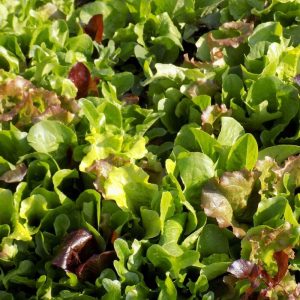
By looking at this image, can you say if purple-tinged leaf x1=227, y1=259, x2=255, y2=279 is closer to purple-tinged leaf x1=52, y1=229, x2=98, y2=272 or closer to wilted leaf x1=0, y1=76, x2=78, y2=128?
purple-tinged leaf x1=52, y1=229, x2=98, y2=272

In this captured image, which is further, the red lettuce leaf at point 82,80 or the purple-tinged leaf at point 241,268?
the red lettuce leaf at point 82,80

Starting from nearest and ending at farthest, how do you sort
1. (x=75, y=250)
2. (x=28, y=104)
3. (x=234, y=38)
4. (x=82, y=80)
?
(x=75, y=250) < (x=28, y=104) < (x=82, y=80) < (x=234, y=38)

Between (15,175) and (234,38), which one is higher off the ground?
(234,38)

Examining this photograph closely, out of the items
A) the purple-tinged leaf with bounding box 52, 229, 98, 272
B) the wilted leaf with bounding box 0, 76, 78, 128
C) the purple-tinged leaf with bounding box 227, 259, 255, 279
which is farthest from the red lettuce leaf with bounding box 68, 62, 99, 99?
the purple-tinged leaf with bounding box 227, 259, 255, 279

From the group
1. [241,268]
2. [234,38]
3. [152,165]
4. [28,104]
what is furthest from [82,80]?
[241,268]

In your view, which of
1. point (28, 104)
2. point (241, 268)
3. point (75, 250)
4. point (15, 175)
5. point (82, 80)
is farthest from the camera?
point (82, 80)

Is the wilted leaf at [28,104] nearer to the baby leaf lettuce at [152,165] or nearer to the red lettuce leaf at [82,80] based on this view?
the baby leaf lettuce at [152,165]

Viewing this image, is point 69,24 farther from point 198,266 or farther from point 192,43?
point 198,266

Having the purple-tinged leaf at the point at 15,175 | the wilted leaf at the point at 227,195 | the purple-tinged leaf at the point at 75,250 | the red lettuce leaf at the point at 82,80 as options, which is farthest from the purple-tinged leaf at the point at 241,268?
the red lettuce leaf at the point at 82,80

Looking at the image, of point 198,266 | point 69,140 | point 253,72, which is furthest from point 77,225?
point 253,72

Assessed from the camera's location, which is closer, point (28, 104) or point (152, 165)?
point (152, 165)

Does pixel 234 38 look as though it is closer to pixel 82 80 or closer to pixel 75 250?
pixel 82 80
